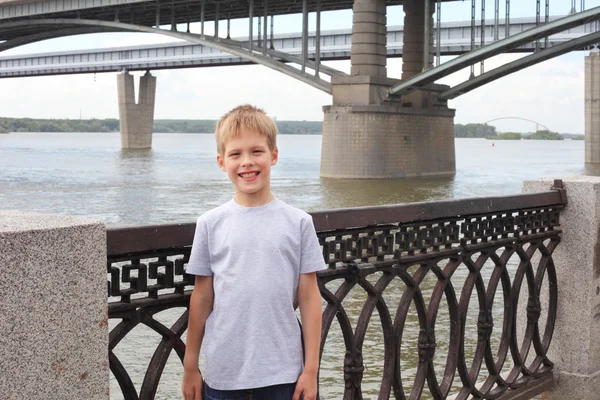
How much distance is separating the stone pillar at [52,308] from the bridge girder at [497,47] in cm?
2946

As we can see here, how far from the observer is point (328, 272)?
10.4 feet

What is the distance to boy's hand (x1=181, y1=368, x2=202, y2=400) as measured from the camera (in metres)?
2.69

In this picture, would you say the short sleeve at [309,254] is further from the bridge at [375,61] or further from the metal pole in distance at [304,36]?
the metal pole in distance at [304,36]

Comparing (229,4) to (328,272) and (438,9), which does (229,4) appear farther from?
(328,272)

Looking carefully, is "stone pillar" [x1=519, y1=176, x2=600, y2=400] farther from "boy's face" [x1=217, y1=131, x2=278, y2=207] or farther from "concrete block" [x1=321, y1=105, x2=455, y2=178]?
"concrete block" [x1=321, y1=105, x2=455, y2=178]

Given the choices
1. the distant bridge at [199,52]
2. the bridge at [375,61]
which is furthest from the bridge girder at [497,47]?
the distant bridge at [199,52]

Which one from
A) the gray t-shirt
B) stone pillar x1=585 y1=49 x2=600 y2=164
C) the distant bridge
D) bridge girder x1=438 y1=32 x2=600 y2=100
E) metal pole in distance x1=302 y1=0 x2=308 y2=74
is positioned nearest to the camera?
the gray t-shirt

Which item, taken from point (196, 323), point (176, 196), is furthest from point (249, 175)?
point (176, 196)

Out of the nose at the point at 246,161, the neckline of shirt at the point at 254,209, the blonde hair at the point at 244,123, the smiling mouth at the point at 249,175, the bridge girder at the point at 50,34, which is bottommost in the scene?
the neckline of shirt at the point at 254,209

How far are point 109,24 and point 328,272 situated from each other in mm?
43390

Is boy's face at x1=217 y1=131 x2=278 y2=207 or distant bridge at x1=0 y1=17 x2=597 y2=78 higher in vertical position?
distant bridge at x1=0 y1=17 x2=597 y2=78

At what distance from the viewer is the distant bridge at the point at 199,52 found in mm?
56875

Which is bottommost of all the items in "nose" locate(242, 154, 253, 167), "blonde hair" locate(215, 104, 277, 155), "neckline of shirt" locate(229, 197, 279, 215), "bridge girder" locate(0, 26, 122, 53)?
"neckline of shirt" locate(229, 197, 279, 215)

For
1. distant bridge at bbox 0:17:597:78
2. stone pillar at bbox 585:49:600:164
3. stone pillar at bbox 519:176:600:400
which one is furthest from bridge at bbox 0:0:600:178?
stone pillar at bbox 519:176:600:400
